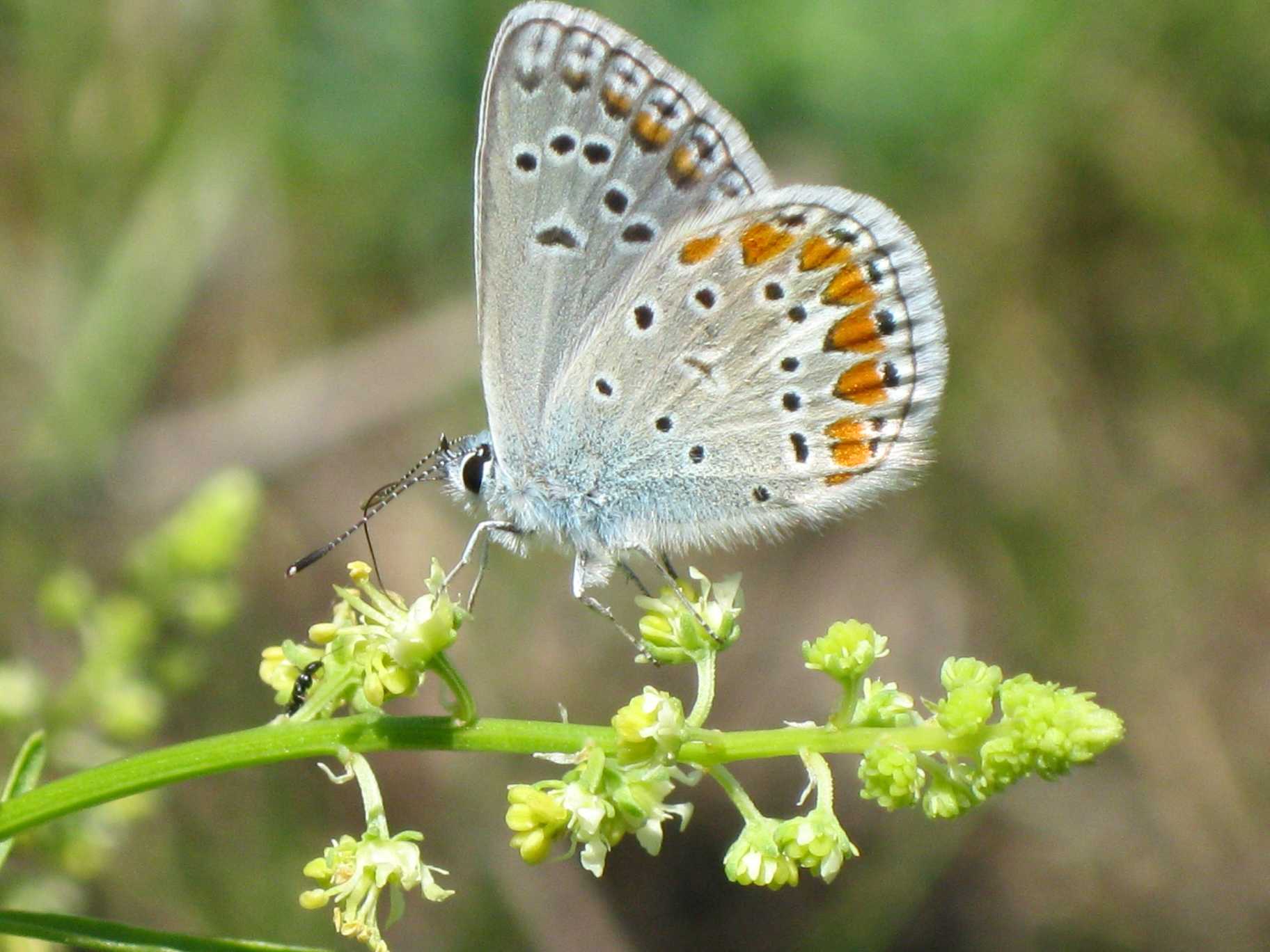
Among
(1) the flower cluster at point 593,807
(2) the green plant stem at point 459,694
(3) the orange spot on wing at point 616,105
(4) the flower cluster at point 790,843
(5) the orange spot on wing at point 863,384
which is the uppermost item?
(3) the orange spot on wing at point 616,105

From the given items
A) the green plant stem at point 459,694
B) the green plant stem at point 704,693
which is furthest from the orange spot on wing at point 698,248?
the green plant stem at point 459,694

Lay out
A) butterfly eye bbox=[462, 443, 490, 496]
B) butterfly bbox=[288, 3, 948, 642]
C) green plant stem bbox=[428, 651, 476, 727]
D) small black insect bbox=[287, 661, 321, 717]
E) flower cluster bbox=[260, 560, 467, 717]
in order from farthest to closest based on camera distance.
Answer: butterfly eye bbox=[462, 443, 490, 496], butterfly bbox=[288, 3, 948, 642], small black insect bbox=[287, 661, 321, 717], flower cluster bbox=[260, 560, 467, 717], green plant stem bbox=[428, 651, 476, 727]

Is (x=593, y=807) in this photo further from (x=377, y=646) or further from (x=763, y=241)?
(x=763, y=241)

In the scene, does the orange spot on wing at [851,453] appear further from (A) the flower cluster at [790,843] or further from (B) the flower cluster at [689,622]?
(A) the flower cluster at [790,843]

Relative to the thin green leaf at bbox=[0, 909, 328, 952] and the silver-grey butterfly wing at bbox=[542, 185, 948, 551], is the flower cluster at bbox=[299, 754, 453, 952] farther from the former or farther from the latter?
the silver-grey butterfly wing at bbox=[542, 185, 948, 551]

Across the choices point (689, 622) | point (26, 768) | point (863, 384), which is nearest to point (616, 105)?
point (863, 384)

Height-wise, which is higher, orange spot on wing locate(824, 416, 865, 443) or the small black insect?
orange spot on wing locate(824, 416, 865, 443)

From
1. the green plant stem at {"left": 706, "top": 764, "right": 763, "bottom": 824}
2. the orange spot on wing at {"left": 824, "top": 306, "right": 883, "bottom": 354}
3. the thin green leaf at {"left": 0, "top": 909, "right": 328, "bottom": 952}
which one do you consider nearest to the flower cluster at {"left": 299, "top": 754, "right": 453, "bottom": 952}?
the thin green leaf at {"left": 0, "top": 909, "right": 328, "bottom": 952}
